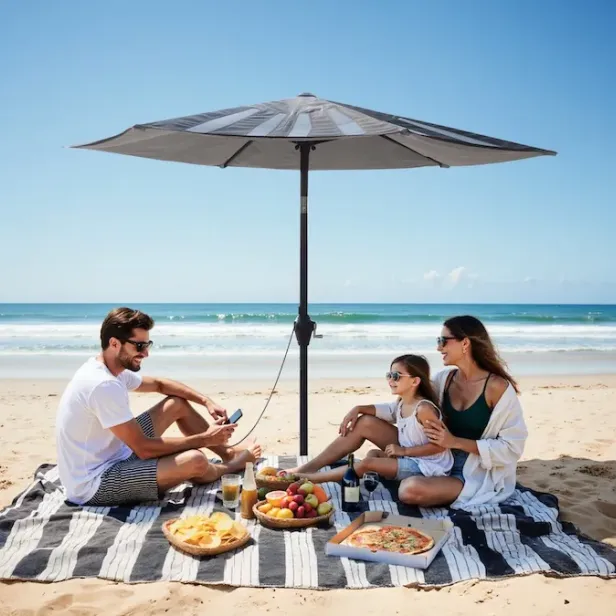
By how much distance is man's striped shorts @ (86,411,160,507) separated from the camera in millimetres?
3850

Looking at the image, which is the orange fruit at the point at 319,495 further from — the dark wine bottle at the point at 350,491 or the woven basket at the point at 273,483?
the woven basket at the point at 273,483

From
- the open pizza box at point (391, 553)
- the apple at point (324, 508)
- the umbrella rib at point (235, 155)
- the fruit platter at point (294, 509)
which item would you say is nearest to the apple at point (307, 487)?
the fruit platter at point (294, 509)

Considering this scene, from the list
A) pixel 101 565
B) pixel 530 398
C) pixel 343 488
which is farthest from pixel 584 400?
pixel 101 565

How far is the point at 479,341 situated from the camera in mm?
4039

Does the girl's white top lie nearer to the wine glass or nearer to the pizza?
the wine glass

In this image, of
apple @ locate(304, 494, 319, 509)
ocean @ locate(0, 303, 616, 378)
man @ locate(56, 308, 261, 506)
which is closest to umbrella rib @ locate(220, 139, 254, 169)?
man @ locate(56, 308, 261, 506)

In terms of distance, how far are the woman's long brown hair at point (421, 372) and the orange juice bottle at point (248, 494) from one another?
1152 mm

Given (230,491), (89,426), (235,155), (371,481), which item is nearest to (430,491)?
(371,481)

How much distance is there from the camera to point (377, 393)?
9398mm

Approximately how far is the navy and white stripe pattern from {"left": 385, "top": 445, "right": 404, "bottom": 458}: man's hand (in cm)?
190

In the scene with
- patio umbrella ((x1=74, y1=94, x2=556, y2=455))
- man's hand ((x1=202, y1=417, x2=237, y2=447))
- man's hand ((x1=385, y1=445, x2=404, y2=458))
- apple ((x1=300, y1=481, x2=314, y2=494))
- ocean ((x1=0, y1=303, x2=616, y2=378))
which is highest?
patio umbrella ((x1=74, y1=94, x2=556, y2=455))

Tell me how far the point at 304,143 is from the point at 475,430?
7.38 feet

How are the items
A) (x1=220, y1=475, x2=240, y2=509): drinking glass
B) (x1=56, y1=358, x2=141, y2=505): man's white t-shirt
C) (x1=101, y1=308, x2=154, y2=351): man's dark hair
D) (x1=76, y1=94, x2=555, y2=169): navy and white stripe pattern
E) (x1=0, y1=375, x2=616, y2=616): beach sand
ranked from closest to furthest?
1. (x1=0, y1=375, x2=616, y2=616): beach sand
2. (x1=76, y1=94, x2=555, y2=169): navy and white stripe pattern
3. (x1=56, y1=358, x2=141, y2=505): man's white t-shirt
4. (x1=101, y1=308, x2=154, y2=351): man's dark hair
5. (x1=220, y1=475, x2=240, y2=509): drinking glass

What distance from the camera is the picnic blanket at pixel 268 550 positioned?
10.2 feet
